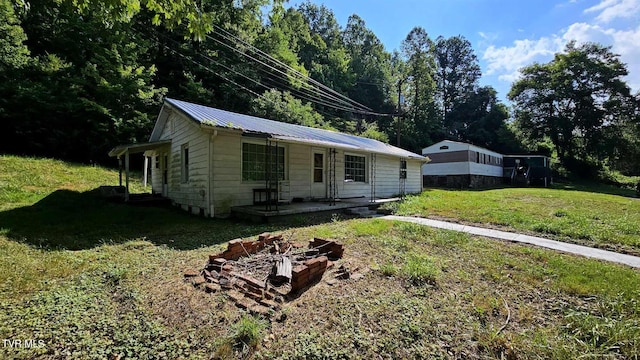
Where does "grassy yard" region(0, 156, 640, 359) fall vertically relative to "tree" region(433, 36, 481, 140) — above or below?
below

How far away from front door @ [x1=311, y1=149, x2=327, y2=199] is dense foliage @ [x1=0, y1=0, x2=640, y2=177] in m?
5.01

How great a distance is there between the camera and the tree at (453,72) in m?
41.7

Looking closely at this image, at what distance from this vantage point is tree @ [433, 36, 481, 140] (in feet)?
137

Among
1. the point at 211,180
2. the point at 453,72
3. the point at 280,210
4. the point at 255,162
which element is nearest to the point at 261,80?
the point at 255,162

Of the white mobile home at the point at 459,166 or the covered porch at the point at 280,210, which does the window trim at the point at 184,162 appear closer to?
the covered porch at the point at 280,210

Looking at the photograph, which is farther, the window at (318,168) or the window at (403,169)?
the window at (403,169)

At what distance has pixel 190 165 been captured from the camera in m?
9.02

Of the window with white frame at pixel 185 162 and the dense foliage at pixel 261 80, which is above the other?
the dense foliage at pixel 261 80

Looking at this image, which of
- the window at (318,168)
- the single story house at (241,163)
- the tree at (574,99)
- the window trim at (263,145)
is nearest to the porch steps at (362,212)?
the single story house at (241,163)

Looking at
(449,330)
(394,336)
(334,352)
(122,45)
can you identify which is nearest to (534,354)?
(449,330)

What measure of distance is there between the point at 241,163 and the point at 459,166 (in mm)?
19862

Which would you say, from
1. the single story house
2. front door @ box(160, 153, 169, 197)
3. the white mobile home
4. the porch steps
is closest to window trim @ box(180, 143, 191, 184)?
the single story house

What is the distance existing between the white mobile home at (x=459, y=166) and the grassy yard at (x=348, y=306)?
19.1m

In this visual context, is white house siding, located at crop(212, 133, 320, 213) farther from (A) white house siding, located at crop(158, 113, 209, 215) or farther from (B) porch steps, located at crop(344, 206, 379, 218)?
(B) porch steps, located at crop(344, 206, 379, 218)
